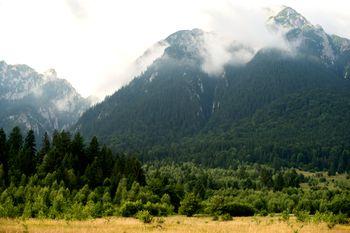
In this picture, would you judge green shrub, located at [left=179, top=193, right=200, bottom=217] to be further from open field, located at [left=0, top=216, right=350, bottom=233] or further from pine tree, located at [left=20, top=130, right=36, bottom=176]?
pine tree, located at [left=20, top=130, right=36, bottom=176]

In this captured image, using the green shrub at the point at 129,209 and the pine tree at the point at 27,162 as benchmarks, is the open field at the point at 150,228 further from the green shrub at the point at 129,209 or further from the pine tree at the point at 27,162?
the pine tree at the point at 27,162

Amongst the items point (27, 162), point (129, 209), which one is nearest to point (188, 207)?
point (129, 209)

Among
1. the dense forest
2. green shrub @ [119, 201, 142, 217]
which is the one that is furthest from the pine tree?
green shrub @ [119, 201, 142, 217]

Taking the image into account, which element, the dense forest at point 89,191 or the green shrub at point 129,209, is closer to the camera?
the dense forest at point 89,191

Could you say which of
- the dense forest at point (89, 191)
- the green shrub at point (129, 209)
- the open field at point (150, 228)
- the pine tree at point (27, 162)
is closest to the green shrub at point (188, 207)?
the dense forest at point (89, 191)

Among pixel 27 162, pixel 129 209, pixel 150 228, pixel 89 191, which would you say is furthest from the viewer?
pixel 27 162

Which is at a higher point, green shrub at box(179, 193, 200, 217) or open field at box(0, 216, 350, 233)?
open field at box(0, 216, 350, 233)

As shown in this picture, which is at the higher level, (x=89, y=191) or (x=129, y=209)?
(x=129, y=209)

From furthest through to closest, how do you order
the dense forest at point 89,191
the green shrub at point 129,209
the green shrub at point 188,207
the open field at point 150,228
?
1. the green shrub at point 188,207
2. the green shrub at point 129,209
3. the dense forest at point 89,191
4. the open field at point 150,228

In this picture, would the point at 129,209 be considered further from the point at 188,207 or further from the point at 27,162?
the point at 27,162

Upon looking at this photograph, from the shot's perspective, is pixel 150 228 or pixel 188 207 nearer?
pixel 150 228

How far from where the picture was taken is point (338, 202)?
138000 millimetres

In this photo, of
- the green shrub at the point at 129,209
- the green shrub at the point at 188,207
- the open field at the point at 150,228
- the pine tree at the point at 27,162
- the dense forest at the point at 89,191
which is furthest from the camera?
the pine tree at the point at 27,162

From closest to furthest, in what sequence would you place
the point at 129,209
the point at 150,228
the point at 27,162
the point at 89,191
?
the point at 150,228
the point at 129,209
the point at 89,191
the point at 27,162
